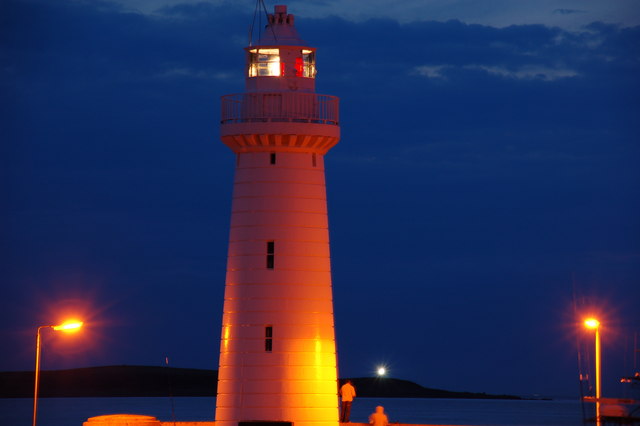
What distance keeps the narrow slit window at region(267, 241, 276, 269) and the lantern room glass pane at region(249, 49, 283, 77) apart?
16.1 ft

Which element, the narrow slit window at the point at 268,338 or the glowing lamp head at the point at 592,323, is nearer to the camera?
the narrow slit window at the point at 268,338

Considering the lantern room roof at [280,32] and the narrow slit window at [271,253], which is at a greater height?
the lantern room roof at [280,32]

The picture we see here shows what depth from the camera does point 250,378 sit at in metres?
40.8

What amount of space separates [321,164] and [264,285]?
3.96m

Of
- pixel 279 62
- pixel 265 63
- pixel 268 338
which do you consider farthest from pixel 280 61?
pixel 268 338

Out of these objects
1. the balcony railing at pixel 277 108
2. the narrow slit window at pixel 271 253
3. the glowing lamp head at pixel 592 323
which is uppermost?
the balcony railing at pixel 277 108

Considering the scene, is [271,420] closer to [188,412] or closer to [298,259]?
[298,259]

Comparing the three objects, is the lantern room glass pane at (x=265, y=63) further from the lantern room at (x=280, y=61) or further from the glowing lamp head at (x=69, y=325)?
the glowing lamp head at (x=69, y=325)

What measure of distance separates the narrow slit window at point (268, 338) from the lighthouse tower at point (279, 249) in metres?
0.03

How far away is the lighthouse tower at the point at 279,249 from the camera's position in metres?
40.8

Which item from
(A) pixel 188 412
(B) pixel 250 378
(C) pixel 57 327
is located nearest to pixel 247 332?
(B) pixel 250 378

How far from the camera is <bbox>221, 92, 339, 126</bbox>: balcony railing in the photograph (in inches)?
1623

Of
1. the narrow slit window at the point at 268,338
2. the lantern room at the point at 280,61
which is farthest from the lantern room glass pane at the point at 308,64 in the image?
the narrow slit window at the point at 268,338

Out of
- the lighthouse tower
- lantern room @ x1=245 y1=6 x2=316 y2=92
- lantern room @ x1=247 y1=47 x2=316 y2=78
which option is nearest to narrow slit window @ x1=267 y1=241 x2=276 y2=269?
the lighthouse tower
